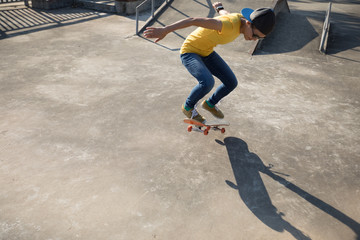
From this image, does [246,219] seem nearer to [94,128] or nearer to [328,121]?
[94,128]

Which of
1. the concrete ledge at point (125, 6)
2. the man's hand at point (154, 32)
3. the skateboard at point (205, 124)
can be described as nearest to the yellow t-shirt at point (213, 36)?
the man's hand at point (154, 32)

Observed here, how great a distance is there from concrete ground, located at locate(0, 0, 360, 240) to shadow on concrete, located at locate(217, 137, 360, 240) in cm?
2

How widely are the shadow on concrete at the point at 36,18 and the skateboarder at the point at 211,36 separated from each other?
716 centimetres

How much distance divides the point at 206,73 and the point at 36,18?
30.7ft

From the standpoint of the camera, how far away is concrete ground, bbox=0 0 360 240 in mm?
3158

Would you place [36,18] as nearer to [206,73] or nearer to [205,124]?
[205,124]

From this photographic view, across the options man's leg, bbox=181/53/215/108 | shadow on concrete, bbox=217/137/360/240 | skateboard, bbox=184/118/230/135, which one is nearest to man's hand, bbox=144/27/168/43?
man's leg, bbox=181/53/215/108

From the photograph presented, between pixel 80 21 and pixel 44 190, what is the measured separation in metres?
9.02

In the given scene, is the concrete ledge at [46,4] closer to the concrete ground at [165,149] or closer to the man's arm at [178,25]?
the concrete ground at [165,149]

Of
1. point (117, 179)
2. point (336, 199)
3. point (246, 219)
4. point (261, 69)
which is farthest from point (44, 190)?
point (261, 69)

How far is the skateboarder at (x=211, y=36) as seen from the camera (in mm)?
3562

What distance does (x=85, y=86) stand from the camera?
20.5 feet

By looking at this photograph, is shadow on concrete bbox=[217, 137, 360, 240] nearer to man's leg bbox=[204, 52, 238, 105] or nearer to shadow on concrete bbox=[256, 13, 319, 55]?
man's leg bbox=[204, 52, 238, 105]

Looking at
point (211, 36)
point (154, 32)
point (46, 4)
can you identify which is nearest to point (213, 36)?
point (211, 36)
